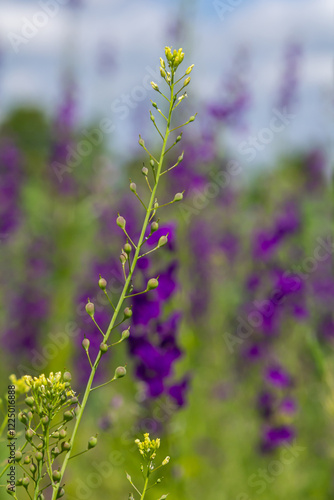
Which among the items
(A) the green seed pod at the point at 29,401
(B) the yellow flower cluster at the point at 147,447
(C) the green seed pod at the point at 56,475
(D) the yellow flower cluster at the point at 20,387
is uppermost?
(A) the green seed pod at the point at 29,401

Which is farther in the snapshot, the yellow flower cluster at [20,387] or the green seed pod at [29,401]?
the yellow flower cluster at [20,387]

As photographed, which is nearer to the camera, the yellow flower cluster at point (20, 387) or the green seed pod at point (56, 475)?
the green seed pod at point (56, 475)

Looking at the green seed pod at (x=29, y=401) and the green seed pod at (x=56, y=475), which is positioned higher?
the green seed pod at (x=29, y=401)

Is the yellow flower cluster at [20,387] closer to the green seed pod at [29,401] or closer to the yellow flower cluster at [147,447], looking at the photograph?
the green seed pod at [29,401]

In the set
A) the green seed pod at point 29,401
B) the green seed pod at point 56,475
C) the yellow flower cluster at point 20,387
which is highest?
the green seed pod at point 29,401

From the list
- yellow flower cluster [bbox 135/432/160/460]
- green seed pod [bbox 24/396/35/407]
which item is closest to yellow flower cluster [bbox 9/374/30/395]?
green seed pod [bbox 24/396/35/407]

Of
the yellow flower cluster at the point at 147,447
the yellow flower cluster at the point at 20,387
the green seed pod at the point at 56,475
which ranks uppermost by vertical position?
the yellow flower cluster at the point at 20,387

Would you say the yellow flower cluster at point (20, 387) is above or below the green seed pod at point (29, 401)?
below

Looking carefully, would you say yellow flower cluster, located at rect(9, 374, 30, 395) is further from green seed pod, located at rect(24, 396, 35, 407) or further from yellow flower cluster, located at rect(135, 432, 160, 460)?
yellow flower cluster, located at rect(135, 432, 160, 460)

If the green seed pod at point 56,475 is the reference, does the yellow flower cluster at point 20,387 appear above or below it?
above

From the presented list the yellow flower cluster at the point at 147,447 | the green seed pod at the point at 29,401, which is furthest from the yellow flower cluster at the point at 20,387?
the yellow flower cluster at the point at 147,447

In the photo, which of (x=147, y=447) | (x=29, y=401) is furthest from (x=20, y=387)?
(x=147, y=447)

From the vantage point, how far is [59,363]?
3.12 meters

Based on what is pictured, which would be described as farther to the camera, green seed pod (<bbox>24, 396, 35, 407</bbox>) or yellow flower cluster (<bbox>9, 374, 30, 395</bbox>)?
yellow flower cluster (<bbox>9, 374, 30, 395</bbox>)
